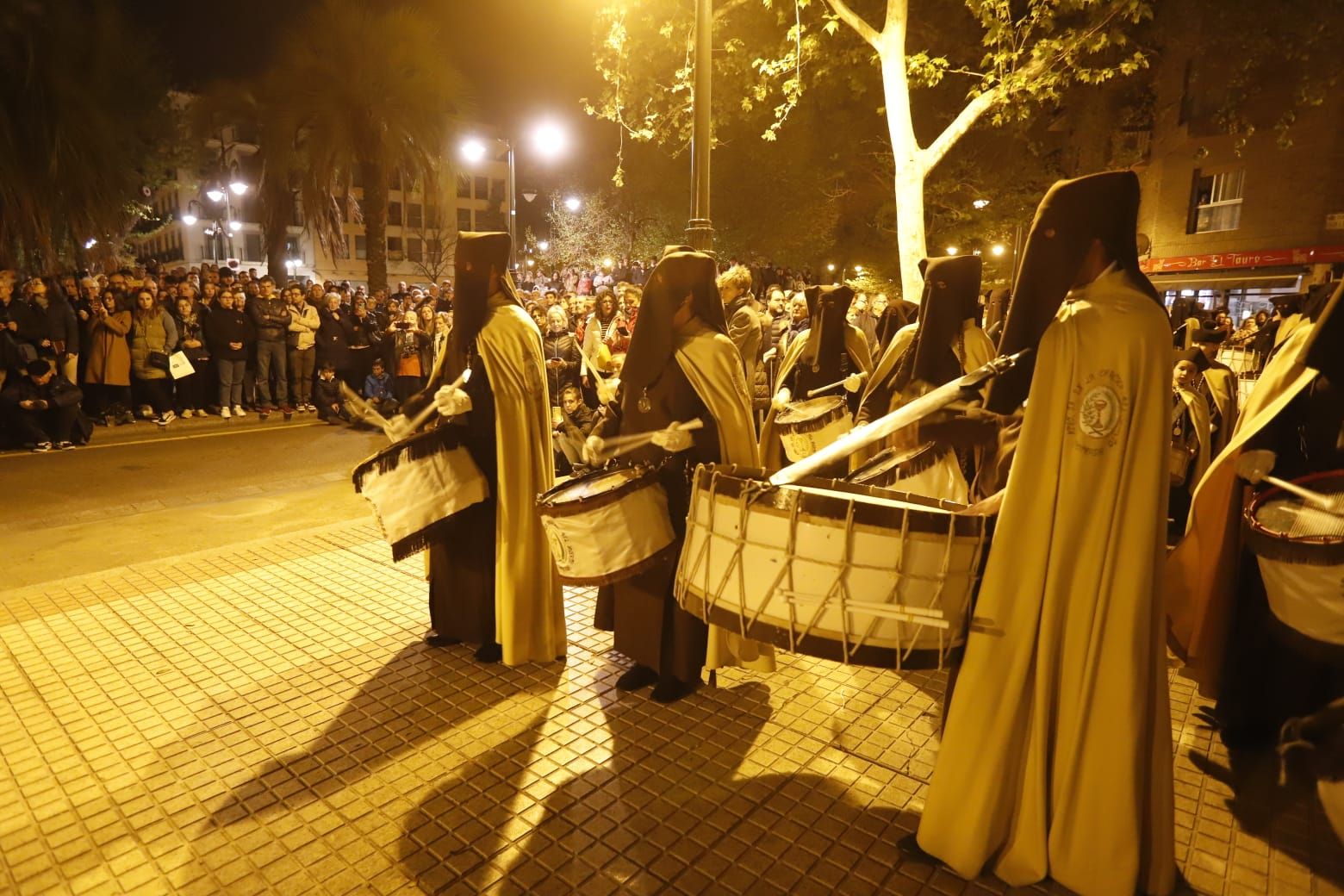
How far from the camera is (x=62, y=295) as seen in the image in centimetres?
1155

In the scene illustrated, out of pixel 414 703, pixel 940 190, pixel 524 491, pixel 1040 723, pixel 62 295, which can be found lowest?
pixel 414 703

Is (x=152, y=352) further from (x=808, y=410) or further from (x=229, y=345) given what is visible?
(x=808, y=410)

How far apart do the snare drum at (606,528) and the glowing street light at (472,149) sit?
16831 mm

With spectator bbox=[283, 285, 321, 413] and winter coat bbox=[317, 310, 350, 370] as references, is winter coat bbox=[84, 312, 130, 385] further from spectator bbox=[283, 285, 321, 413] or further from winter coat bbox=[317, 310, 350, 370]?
winter coat bbox=[317, 310, 350, 370]

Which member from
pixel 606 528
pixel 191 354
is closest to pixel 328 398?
pixel 191 354

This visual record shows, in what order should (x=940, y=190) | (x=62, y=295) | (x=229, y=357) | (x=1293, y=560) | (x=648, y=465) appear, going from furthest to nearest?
(x=940, y=190) → (x=229, y=357) → (x=62, y=295) → (x=648, y=465) → (x=1293, y=560)

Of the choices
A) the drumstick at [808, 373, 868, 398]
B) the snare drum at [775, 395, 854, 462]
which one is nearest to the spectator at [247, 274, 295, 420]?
the drumstick at [808, 373, 868, 398]

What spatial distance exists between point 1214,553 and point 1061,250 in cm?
214

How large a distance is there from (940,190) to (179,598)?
688 inches

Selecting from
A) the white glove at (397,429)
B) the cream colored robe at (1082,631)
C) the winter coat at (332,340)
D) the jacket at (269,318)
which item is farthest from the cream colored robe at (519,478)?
the winter coat at (332,340)

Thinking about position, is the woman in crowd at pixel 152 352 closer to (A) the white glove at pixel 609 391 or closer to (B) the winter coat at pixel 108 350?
(B) the winter coat at pixel 108 350

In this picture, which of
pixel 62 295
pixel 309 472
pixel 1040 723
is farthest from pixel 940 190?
pixel 1040 723

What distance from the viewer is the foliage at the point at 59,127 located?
1480cm

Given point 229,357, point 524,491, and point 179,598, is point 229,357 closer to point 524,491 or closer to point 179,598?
point 179,598
